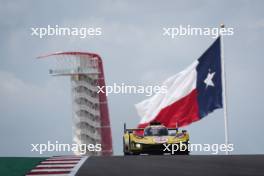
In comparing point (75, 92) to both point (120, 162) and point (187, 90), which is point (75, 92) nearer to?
point (187, 90)

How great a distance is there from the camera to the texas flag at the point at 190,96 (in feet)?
94.7

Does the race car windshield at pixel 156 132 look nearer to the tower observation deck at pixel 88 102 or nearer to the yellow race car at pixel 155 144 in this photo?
the yellow race car at pixel 155 144

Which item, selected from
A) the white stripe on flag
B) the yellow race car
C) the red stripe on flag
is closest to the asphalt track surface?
the yellow race car

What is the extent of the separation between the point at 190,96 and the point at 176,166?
1363cm

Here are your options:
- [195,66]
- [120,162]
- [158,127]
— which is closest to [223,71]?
[195,66]

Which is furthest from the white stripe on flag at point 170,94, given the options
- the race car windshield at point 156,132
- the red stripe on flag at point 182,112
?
the race car windshield at point 156,132

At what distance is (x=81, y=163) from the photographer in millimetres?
16875

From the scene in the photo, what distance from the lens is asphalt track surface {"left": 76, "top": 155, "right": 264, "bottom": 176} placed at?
47.2 ft

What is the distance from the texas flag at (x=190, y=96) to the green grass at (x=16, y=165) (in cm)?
1177

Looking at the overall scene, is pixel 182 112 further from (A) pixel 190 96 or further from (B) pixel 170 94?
(B) pixel 170 94

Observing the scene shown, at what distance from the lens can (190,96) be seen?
29.5 metres

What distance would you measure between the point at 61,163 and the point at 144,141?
24.3 feet

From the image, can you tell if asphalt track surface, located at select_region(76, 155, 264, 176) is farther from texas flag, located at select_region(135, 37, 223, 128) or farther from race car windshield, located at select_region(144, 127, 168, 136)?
texas flag, located at select_region(135, 37, 223, 128)

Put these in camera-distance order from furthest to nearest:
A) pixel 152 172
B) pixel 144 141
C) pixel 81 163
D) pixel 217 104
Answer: pixel 217 104, pixel 144 141, pixel 81 163, pixel 152 172
